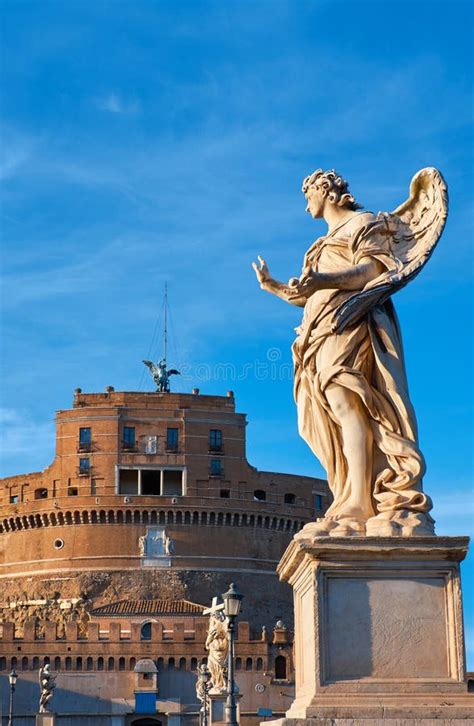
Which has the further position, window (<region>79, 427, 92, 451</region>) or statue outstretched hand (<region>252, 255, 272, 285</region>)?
window (<region>79, 427, 92, 451</region>)

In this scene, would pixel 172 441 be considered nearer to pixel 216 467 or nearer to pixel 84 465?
pixel 216 467

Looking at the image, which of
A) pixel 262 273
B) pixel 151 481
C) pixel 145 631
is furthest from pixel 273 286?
pixel 151 481

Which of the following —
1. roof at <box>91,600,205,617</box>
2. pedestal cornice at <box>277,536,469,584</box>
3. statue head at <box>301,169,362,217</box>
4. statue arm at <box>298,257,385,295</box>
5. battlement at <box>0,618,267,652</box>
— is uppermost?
roof at <box>91,600,205,617</box>

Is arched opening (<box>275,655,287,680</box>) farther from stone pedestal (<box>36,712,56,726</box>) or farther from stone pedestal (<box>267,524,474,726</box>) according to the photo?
stone pedestal (<box>267,524,474,726</box>)

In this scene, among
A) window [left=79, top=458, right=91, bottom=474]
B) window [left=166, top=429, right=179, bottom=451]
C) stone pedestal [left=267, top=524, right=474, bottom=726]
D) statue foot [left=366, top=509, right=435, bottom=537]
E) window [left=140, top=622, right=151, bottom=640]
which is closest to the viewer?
stone pedestal [left=267, top=524, right=474, bottom=726]

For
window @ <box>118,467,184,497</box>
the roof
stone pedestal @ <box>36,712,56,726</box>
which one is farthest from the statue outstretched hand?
window @ <box>118,467,184,497</box>

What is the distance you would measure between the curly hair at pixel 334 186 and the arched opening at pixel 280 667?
175 feet

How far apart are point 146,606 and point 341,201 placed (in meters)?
56.5

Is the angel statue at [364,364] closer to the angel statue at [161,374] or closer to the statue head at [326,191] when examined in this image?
the statue head at [326,191]

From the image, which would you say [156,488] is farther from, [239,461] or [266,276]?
[266,276]

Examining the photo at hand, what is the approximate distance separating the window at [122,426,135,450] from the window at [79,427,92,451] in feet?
5.74

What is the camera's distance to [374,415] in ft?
16.0

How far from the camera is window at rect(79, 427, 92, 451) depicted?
64938 millimetres

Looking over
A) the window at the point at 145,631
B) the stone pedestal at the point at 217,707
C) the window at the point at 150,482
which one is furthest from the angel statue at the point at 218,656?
the window at the point at 150,482
